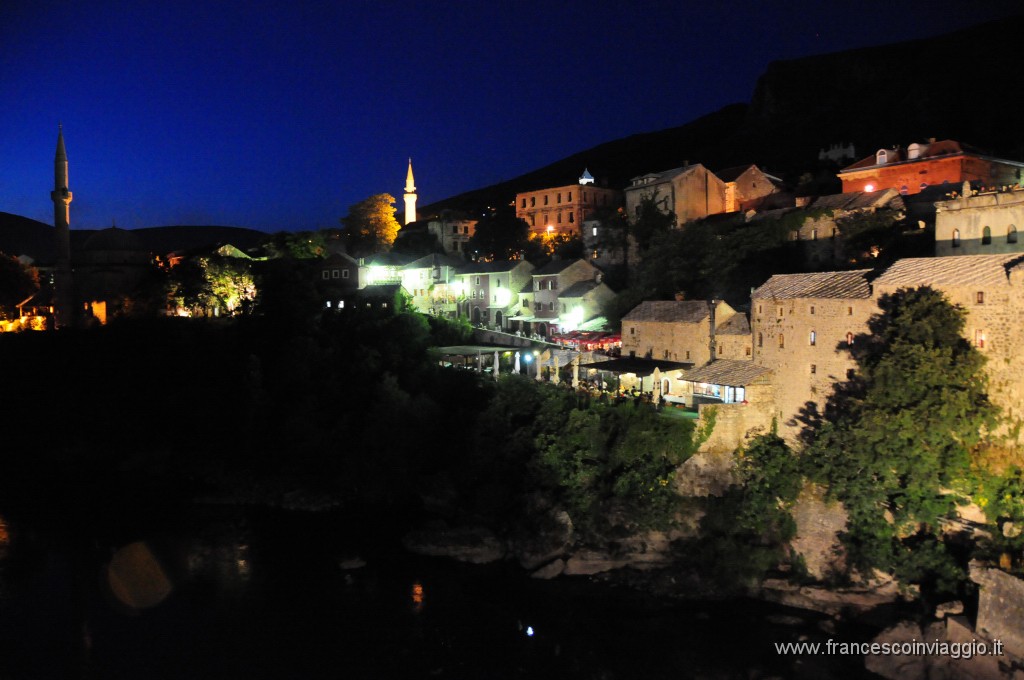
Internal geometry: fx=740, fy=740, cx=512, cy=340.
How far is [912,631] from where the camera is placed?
16.5m

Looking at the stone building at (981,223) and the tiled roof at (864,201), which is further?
the tiled roof at (864,201)

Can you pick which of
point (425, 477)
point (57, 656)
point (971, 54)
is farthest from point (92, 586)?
point (971, 54)

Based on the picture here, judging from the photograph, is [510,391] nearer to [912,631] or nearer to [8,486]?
[912,631]

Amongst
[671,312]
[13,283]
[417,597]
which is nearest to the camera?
[417,597]

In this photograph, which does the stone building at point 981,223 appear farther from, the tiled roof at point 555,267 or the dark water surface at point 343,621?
the tiled roof at point 555,267

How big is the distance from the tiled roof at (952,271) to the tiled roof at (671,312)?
7.29m

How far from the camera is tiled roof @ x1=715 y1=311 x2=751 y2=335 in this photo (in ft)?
80.5

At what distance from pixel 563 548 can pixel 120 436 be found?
85.3 ft

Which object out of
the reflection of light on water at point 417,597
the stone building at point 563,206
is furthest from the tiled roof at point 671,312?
the stone building at point 563,206

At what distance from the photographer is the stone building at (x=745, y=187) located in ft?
133

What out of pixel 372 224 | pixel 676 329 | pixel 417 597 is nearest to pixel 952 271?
pixel 676 329

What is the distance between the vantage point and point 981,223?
21359 millimetres

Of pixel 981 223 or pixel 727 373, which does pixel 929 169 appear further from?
pixel 727 373

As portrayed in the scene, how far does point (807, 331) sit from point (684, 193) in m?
18.1
